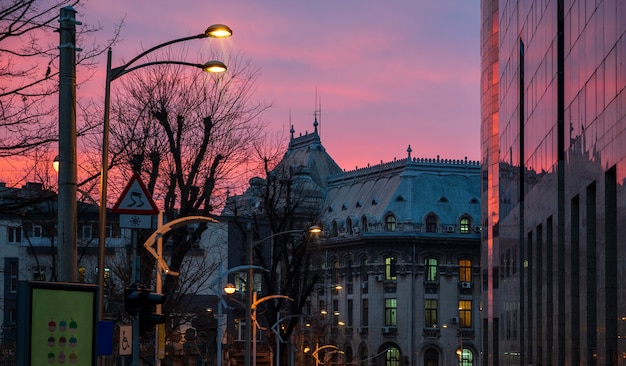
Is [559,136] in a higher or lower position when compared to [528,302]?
higher

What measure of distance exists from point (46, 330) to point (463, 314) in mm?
129395

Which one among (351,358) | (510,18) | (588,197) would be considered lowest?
(351,358)

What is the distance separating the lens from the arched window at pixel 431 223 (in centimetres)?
14325

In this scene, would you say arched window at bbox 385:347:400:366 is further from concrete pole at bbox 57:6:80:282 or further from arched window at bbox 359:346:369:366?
concrete pole at bbox 57:6:80:282

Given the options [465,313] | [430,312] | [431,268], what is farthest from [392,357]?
[431,268]

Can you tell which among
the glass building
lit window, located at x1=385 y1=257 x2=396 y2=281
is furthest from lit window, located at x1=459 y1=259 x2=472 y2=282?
the glass building

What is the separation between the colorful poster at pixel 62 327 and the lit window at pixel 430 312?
414ft

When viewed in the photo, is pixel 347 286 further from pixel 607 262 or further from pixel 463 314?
pixel 607 262

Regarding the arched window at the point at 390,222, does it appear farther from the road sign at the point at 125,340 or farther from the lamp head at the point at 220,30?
the lamp head at the point at 220,30

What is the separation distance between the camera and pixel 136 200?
2158 cm

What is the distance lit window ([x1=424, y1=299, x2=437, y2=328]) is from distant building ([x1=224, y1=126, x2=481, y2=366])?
108 millimetres

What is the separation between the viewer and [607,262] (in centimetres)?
3803

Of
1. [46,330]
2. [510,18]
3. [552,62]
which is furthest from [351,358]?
[46,330]

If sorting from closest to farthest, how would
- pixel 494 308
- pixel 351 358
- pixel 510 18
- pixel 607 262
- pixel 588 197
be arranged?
1. pixel 607 262
2. pixel 588 197
3. pixel 510 18
4. pixel 494 308
5. pixel 351 358
